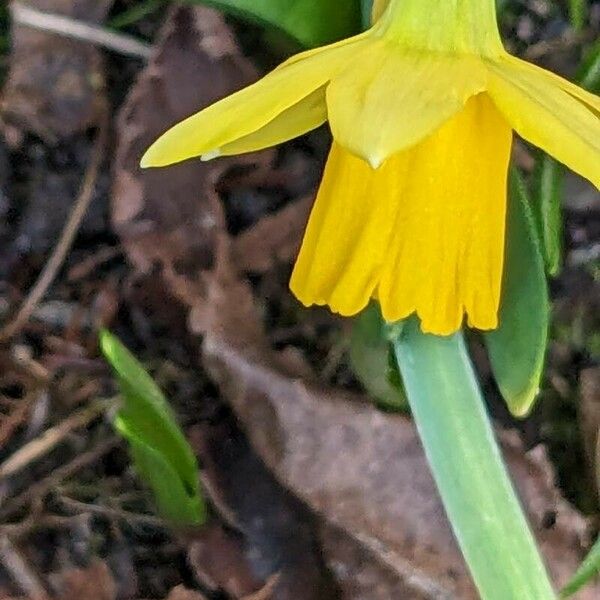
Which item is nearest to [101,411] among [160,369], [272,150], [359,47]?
[160,369]

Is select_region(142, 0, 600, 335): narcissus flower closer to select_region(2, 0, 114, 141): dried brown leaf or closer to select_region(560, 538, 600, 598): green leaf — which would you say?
select_region(560, 538, 600, 598): green leaf

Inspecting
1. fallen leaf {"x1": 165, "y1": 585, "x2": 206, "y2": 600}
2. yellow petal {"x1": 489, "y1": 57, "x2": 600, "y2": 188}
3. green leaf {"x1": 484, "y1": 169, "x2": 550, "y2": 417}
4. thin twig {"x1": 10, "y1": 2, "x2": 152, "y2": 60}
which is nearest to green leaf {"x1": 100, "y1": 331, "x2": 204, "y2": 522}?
fallen leaf {"x1": 165, "y1": 585, "x2": 206, "y2": 600}

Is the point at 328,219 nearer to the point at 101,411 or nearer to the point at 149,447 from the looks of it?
the point at 149,447

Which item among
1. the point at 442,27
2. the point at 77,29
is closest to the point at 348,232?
the point at 442,27

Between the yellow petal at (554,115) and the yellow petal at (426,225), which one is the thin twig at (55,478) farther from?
the yellow petal at (554,115)

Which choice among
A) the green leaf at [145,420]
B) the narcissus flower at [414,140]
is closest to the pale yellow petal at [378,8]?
the narcissus flower at [414,140]

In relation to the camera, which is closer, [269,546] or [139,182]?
[269,546]

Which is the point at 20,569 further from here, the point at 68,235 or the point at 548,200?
the point at 548,200
